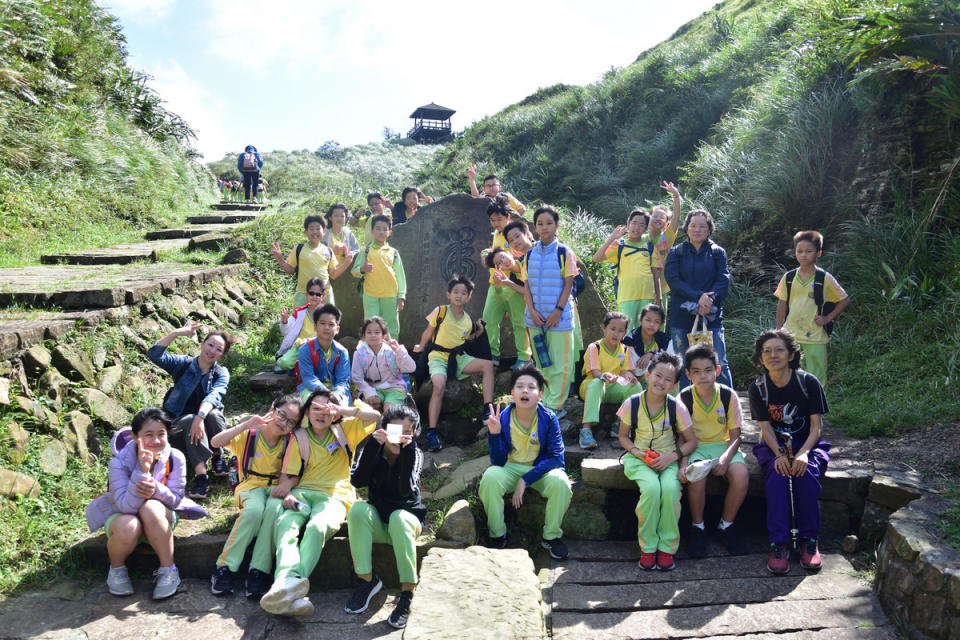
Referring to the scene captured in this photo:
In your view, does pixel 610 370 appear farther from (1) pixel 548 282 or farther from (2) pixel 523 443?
(2) pixel 523 443

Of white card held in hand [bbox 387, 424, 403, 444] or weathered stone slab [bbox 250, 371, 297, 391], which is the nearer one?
white card held in hand [bbox 387, 424, 403, 444]

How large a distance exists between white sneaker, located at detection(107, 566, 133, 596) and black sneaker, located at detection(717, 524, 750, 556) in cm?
354

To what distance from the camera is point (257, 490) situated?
→ 3.89 m

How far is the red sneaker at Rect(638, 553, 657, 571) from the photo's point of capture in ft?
12.0

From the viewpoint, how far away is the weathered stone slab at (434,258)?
7.12 meters

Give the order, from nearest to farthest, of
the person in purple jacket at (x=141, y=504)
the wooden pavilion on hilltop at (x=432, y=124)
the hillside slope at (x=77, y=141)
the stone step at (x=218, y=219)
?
the person in purple jacket at (x=141, y=504) < the hillside slope at (x=77, y=141) < the stone step at (x=218, y=219) < the wooden pavilion on hilltop at (x=432, y=124)

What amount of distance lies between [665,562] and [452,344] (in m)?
2.71

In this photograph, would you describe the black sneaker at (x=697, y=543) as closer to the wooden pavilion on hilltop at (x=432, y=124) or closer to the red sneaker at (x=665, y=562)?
the red sneaker at (x=665, y=562)

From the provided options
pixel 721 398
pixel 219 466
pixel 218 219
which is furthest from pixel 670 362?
pixel 218 219

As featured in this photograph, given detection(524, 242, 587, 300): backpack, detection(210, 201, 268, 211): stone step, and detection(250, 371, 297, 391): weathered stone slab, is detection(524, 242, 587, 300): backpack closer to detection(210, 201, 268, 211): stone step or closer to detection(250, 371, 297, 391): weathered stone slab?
detection(250, 371, 297, 391): weathered stone slab

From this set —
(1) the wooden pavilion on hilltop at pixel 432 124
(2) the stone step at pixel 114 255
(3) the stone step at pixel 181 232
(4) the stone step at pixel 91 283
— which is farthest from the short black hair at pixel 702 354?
(1) the wooden pavilion on hilltop at pixel 432 124

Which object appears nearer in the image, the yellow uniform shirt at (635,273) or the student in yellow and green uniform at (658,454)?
the student in yellow and green uniform at (658,454)

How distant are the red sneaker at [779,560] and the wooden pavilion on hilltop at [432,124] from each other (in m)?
27.7

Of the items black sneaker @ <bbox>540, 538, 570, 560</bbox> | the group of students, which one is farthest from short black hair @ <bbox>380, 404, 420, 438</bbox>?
black sneaker @ <bbox>540, 538, 570, 560</bbox>
